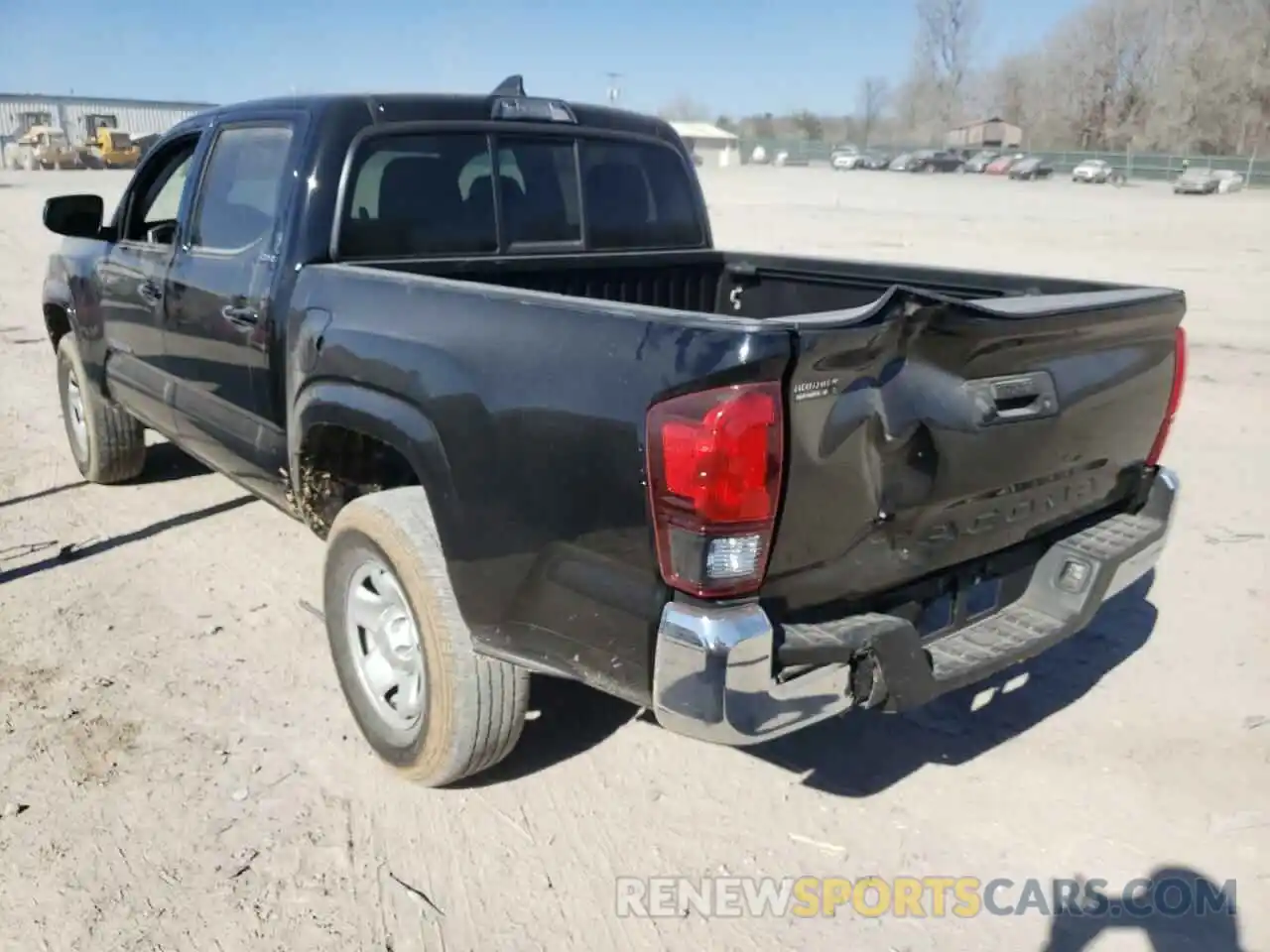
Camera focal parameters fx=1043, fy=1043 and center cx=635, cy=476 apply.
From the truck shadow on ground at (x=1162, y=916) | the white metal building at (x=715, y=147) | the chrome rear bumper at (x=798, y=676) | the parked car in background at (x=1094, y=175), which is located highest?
the white metal building at (x=715, y=147)

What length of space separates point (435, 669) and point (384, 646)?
443mm

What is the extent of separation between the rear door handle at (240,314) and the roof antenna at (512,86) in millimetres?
1372

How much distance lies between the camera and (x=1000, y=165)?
61.3m

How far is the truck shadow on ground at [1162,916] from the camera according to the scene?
102 inches

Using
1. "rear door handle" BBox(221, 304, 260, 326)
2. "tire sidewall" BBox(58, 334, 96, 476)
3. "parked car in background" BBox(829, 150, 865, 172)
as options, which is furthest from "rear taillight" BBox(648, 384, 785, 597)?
"parked car in background" BBox(829, 150, 865, 172)

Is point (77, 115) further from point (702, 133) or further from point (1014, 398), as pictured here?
point (1014, 398)

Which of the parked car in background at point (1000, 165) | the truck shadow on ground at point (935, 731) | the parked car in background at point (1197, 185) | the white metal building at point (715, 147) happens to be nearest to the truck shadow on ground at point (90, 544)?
the truck shadow on ground at point (935, 731)

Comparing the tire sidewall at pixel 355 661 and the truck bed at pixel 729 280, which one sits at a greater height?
the truck bed at pixel 729 280

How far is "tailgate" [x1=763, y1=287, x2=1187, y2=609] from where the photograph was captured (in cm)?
226

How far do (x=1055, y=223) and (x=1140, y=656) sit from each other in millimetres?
23988

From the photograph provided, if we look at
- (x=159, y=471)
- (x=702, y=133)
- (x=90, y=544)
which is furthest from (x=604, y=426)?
(x=702, y=133)

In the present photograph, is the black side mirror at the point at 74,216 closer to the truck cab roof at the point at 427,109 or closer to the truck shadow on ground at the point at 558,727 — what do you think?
the truck cab roof at the point at 427,109

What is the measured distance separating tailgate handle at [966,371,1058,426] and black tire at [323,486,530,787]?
1446 mm

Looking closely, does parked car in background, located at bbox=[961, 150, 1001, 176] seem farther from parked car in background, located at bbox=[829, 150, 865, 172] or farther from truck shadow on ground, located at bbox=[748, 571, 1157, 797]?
truck shadow on ground, located at bbox=[748, 571, 1157, 797]
